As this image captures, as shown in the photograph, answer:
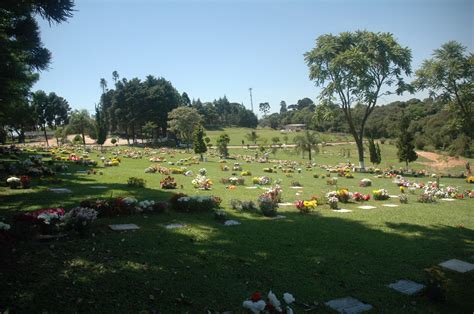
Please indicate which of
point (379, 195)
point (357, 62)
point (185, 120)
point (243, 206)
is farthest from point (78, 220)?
point (185, 120)

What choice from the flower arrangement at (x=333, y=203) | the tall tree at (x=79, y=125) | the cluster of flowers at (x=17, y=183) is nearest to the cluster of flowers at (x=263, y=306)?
the flower arrangement at (x=333, y=203)

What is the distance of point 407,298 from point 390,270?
0.92m

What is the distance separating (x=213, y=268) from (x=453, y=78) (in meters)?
29.6

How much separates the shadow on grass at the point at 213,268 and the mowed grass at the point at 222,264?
2cm

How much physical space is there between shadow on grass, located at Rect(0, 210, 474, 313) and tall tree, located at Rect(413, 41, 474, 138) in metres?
24.2

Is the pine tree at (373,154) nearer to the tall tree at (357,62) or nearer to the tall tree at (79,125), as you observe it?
the tall tree at (357,62)

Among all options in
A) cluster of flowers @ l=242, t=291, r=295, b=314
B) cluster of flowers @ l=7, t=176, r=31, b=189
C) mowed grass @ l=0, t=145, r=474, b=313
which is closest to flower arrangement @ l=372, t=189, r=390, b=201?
mowed grass @ l=0, t=145, r=474, b=313

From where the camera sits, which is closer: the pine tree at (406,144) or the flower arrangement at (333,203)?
the flower arrangement at (333,203)

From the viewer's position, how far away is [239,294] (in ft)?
13.5

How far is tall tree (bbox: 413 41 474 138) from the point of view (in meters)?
25.8

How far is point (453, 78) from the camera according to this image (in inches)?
1032

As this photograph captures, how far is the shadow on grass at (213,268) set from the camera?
3.76 m

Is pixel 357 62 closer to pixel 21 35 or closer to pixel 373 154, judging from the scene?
pixel 373 154

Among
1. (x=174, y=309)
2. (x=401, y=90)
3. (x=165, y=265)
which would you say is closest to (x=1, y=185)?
(x=165, y=265)
